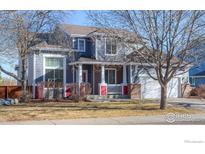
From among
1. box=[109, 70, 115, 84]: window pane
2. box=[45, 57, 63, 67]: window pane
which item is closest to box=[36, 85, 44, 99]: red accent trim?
box=[45, 57, 63, 67]: window pane

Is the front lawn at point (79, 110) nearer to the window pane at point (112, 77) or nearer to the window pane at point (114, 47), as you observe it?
the window pane at point (112, 77)

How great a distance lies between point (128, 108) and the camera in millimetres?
14805

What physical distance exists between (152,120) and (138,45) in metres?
3.82

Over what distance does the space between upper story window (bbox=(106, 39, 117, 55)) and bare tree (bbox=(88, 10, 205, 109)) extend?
0.63m

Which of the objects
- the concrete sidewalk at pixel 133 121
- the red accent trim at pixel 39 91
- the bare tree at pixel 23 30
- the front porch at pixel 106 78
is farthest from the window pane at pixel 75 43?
the concrete sidewalk at pixel 133 121

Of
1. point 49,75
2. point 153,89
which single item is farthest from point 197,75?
point 49,75

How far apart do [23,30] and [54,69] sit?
1.99 m

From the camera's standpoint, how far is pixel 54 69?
595 inches

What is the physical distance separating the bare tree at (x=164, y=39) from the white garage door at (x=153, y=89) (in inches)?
6.6

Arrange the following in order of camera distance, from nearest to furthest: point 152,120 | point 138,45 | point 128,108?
point 152,120 < point 128,108 < point 138,45

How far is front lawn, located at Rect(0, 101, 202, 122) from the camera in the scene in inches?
523

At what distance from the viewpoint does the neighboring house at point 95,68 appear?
49.1ft
